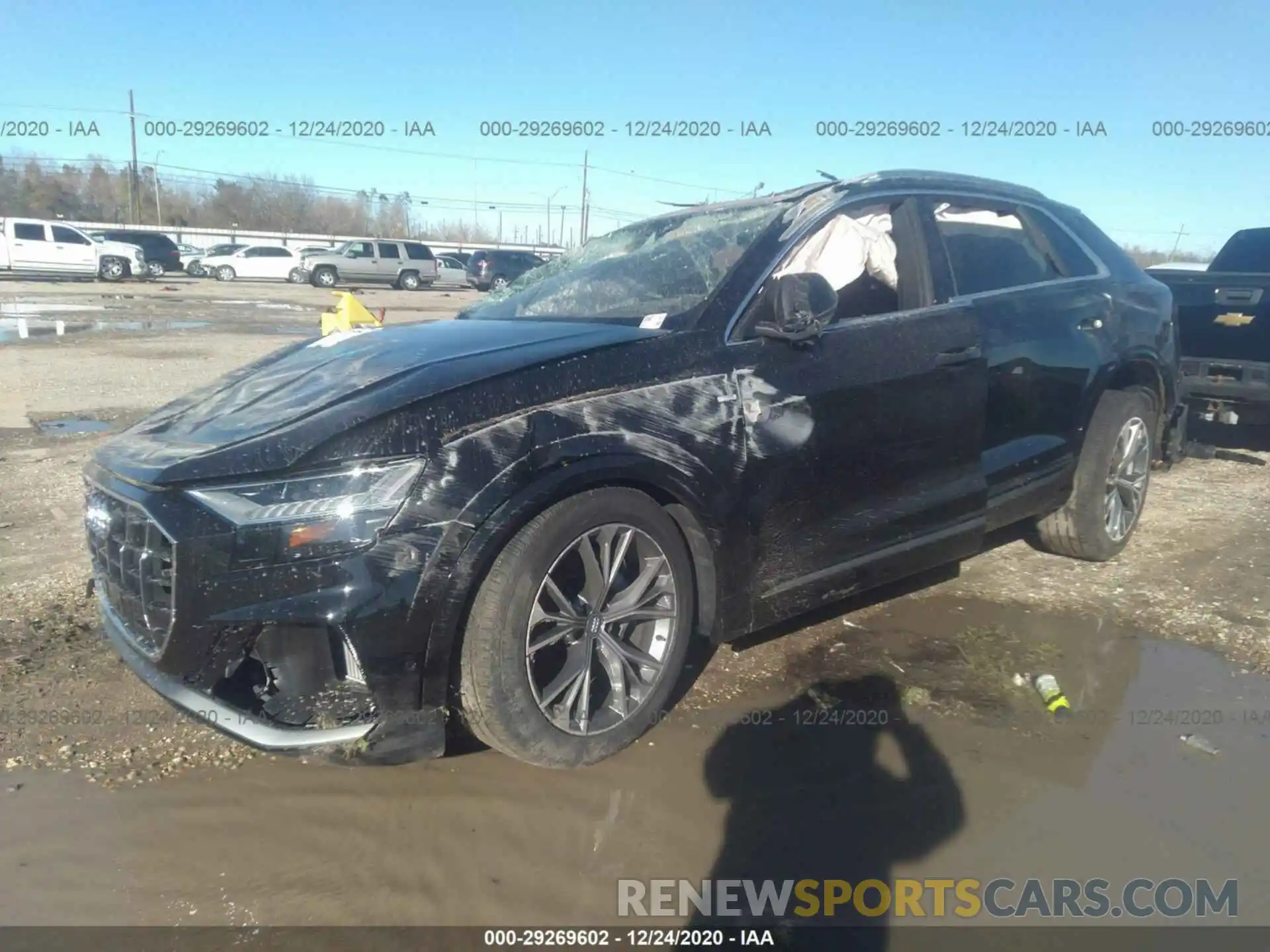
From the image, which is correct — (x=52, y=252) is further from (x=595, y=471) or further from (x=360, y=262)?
(x=595, y=471)

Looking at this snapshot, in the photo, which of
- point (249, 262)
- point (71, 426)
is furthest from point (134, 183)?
point (71, 426)

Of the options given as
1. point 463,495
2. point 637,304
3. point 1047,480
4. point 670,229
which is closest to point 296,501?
point 463,495

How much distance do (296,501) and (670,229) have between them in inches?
88.9

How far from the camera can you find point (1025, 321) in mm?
4055

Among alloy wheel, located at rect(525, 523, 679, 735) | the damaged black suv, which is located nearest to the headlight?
the damaged black suv

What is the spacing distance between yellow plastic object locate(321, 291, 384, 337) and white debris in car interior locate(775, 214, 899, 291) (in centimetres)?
221

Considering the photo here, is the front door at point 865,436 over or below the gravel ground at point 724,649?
over

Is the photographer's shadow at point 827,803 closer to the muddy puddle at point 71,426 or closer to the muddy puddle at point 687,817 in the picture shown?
the muddy puddle at point 687,817

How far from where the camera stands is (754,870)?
248 centimetres

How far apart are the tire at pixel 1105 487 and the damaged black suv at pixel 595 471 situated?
0.28 metres

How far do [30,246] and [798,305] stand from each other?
34.4 metres

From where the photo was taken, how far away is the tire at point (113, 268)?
105 ft

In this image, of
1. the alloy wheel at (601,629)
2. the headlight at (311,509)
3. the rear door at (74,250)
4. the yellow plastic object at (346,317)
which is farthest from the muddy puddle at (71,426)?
the rear door at (74,250)

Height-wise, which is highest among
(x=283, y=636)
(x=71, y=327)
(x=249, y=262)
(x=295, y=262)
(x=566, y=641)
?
(x=295, y=262)
